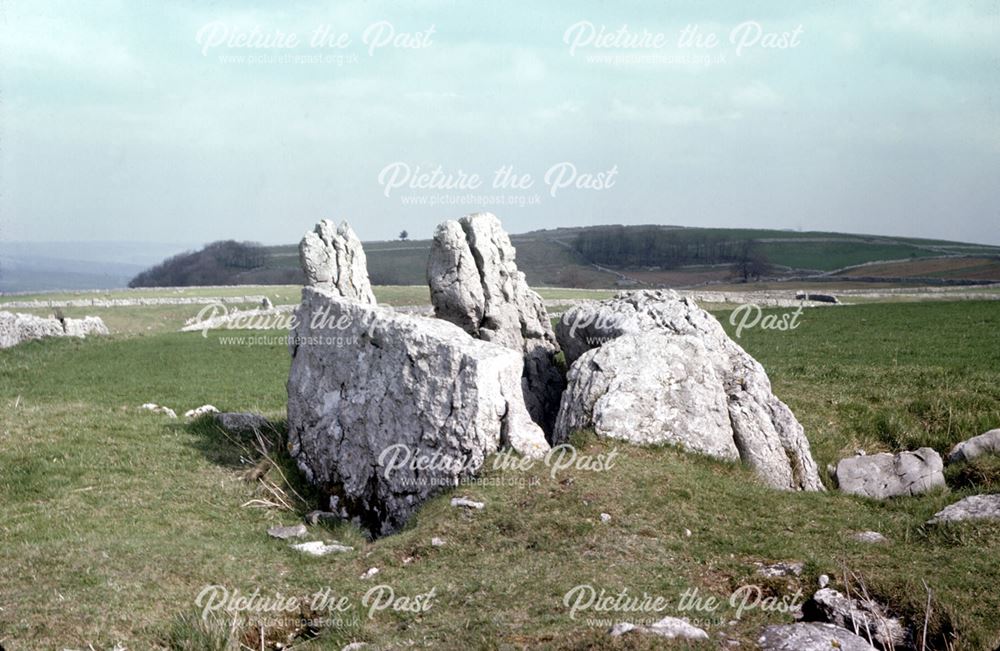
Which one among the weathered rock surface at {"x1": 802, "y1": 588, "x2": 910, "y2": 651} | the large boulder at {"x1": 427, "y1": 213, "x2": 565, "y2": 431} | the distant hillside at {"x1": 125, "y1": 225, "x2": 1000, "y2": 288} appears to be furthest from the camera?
the distant hillside at {"x1": 125, "y1": 225, "x2": 1000, "y2": 288}

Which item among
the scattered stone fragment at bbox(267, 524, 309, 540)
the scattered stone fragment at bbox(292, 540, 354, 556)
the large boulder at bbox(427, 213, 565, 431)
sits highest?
the large boulder at bbox(427, 213, 565, 431)

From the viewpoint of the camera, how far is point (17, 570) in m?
13.3

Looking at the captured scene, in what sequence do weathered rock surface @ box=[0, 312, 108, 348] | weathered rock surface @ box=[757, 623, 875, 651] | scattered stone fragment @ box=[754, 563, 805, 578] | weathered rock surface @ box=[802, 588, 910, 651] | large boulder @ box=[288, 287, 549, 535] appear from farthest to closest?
1. weathered rock surface @ box=[0, 312, 108, 348]
2. large boulder @ box=[288, 287, 549, 535]
3. scattered stone fragment @ box=[754, 563, 805, 578]
4. weathered rock surface @ box=[802, 588, 910, 651]
5. weathered rock surface @ box=[757, 623, 875, 651]

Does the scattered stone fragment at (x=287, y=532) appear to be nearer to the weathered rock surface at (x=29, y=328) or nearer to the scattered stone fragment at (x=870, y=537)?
the scattered stone fragment at (x=870, y=537)

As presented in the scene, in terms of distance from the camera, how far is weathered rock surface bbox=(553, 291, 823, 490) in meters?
16.9

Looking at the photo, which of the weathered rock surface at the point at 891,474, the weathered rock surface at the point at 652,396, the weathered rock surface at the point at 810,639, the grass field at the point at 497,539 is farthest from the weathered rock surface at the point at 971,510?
the weathered rock surface at the point at 810,639

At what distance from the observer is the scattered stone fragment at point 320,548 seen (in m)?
14.5

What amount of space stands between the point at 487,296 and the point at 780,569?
468 inches

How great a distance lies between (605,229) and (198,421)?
540ft

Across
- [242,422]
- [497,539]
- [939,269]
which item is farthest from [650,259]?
[497,539]

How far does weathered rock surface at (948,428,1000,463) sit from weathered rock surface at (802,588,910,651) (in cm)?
834

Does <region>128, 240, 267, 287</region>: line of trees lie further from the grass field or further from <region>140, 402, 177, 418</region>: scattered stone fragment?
the grass field

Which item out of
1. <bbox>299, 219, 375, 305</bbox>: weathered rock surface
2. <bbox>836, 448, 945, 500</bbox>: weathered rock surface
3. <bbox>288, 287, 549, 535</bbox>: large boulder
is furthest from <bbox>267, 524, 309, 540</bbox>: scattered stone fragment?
<bbox>836, 448, 945, 500</bbox>: weathered rock surface

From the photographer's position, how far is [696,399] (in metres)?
17.2
